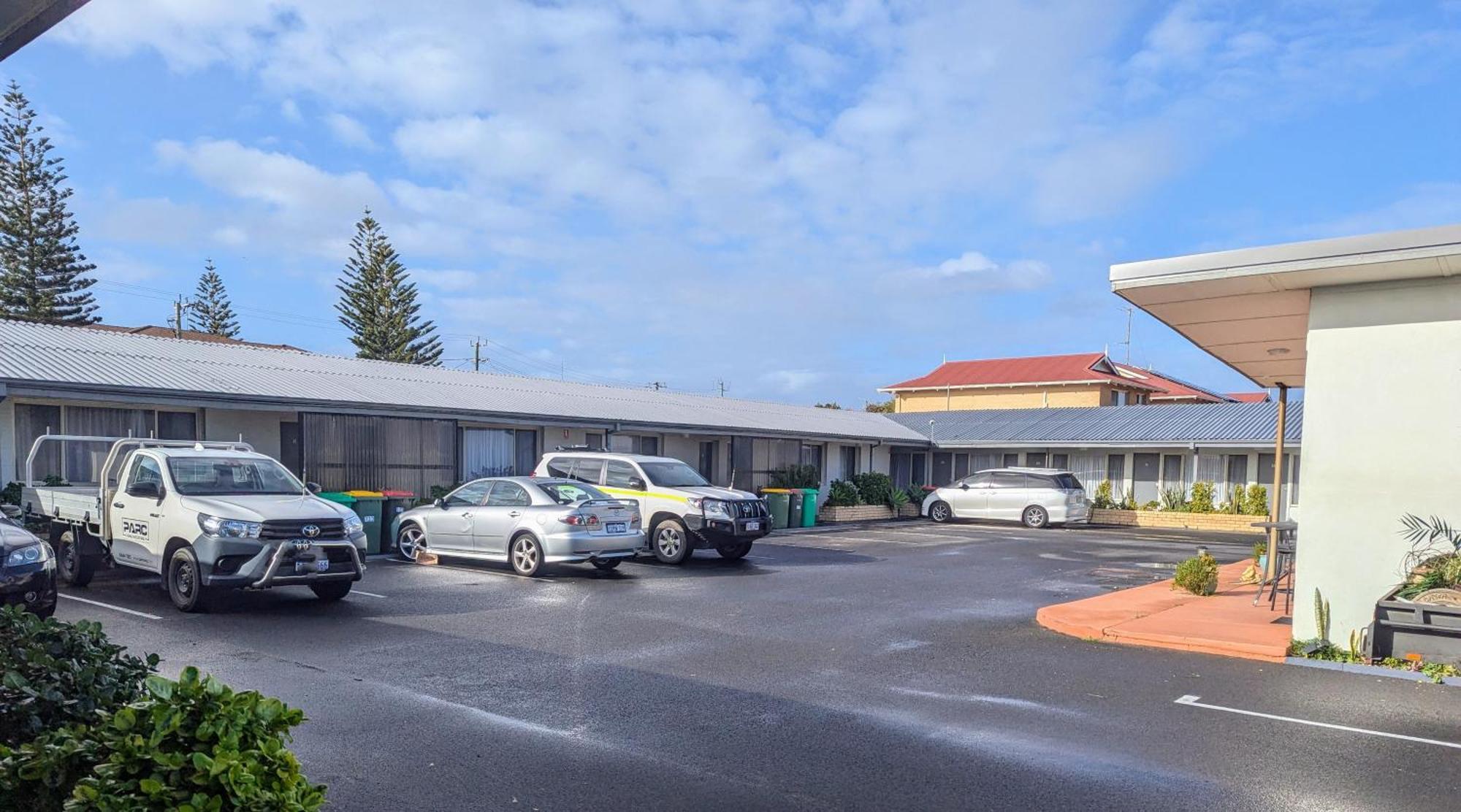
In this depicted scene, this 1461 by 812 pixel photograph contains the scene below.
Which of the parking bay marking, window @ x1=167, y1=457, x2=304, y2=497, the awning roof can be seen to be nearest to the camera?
the parking bay marking

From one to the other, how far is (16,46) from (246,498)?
295 inches

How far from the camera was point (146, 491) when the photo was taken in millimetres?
10828

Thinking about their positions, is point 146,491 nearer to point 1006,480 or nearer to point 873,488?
point 873,488

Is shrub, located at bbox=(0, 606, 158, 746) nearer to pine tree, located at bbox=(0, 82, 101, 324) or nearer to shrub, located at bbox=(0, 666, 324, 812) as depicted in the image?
shrub, located at bbox=(0, 666, 324, 812)

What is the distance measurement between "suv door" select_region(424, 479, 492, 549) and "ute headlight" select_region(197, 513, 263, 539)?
4.76 meters

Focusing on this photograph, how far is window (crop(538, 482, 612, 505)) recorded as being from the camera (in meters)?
14.4

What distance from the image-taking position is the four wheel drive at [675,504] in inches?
640

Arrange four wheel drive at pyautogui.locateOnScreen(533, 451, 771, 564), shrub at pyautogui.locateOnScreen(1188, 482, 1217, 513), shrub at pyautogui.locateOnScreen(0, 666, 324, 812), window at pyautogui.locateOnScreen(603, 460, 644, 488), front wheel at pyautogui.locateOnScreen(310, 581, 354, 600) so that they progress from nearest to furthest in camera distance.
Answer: shrub at pyautogui.locateOnScreen(0, 666, 324, 812), front wheel at pyautogui.locateOnScreen(310, 581, 354, 600), four wheel drive at pyautogui.locateOnScreen(533, 451, 771, 564), window at pyautogui.locateOnScreen(603, 460, 644, 488), shrub at pyautogui.locateOnScreen(1188, 482, 1217, 513)

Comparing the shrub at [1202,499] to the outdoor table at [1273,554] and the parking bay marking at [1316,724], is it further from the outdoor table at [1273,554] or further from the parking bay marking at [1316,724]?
the parking bay marking at [1316,724]

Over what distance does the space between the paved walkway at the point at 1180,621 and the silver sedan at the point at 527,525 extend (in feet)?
19.8

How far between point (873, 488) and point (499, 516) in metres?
18.1

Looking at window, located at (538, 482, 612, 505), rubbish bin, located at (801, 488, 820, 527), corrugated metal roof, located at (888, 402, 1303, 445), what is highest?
corrugated metal roof, located at (888, 402, 1303, 445)

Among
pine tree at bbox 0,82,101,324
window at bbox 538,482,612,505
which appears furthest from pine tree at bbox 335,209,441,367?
window at bbox 538,482,612,505

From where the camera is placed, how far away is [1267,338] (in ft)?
43.3
